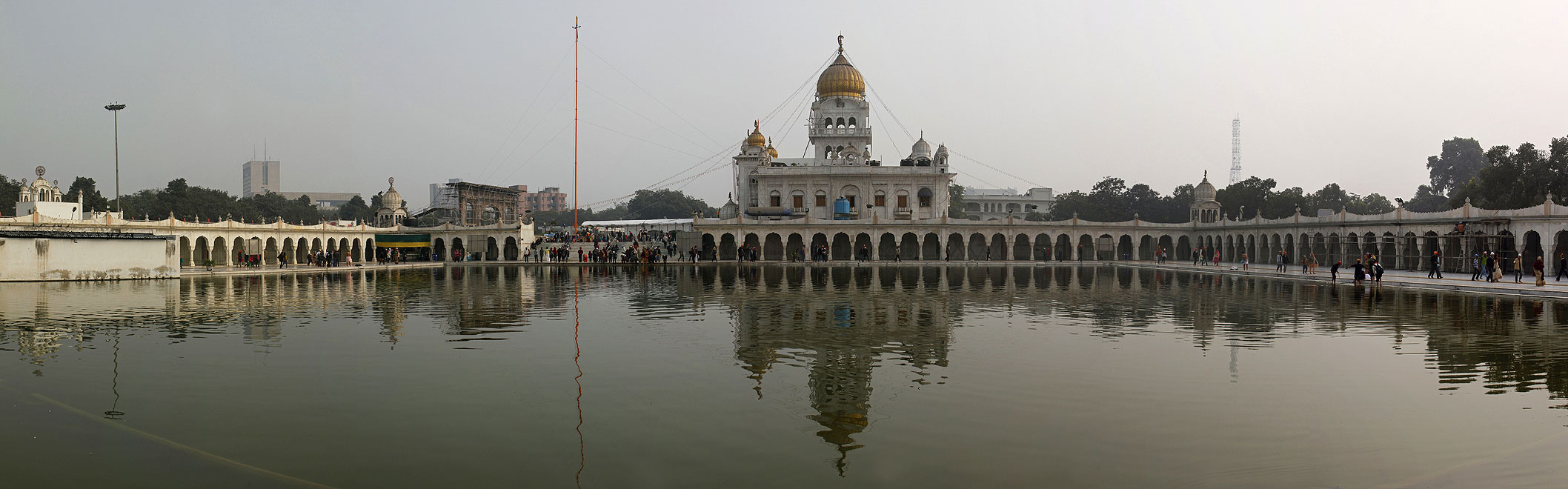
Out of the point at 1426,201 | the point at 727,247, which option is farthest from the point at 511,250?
the point at 1426,201

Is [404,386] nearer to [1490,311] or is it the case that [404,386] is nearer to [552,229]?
[1490,311]

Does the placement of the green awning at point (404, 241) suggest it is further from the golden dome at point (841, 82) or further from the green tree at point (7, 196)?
the golden dome at point (841, 82)

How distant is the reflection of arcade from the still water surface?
3.8 inches

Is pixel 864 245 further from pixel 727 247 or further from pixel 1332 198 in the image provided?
pixel 1332 198

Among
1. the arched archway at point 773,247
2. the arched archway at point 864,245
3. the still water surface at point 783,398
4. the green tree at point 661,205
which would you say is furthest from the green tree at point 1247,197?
the green tree at point 661,205

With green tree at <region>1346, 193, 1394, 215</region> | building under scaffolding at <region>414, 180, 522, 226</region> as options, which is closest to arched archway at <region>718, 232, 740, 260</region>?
building under scaffolding at <region>414, 180, 522, 226</region>

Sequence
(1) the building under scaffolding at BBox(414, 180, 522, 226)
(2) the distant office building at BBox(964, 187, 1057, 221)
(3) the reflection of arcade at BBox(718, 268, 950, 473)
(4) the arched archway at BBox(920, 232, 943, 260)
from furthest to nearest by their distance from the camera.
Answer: (2) the distant office building at BBox(964, 187, 1057, 221) < (1) the building under scaffolding at BBox(414, 180, 522, 226) < (4) the arched archway at BBox(920, 232, 943, 260) < (3) the reflection of arcade at BBox(718, 268, 950, 473)

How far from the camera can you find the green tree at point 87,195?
2802 inches

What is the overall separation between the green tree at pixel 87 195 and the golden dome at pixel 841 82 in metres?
59.6

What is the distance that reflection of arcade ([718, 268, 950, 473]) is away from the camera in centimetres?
940

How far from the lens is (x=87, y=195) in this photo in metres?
73.6

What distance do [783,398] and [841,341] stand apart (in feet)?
16.4

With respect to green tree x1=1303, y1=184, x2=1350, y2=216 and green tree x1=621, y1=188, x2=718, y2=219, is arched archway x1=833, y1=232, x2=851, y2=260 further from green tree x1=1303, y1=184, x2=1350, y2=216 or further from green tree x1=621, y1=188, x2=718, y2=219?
green tree x1=621, y1=188, x2=718, y2=219

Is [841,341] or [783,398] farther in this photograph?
[841,341]
